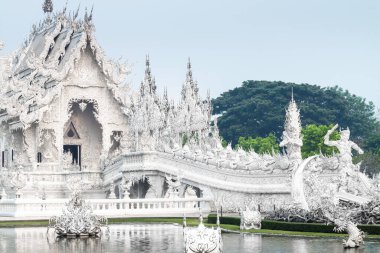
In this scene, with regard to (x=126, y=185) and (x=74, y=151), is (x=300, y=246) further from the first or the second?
(x=74, y=151)

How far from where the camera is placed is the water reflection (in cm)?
2172

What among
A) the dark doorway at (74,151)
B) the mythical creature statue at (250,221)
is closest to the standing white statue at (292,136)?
the mythical creature statue at (250,221)

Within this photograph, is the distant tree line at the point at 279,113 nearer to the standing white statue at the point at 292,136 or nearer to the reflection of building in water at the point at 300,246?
the standing white statue at the point at 292,136

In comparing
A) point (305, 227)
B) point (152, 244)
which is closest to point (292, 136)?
point (305, 227)

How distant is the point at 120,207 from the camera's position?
127 feet

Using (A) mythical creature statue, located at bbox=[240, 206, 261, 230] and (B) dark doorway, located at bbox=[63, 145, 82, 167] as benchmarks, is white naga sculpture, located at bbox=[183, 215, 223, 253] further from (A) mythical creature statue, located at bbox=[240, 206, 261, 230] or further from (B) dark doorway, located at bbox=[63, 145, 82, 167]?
(B) dark doorway, located at bbox=[63, 145, 82, 167]

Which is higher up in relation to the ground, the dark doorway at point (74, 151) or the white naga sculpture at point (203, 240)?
the dark doorway at point (74, 151)

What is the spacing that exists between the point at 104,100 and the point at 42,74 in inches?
145

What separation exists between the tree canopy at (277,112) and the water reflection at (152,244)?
163 feet

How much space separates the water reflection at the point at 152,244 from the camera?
71.3 ft

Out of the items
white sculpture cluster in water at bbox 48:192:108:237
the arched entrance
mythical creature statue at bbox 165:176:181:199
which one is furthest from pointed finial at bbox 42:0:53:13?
white sculpture cluster in water at bbox 48:192:108:237

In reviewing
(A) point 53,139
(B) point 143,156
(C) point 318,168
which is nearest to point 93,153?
(A) point 53,139

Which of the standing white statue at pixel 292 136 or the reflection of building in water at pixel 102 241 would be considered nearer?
the reflection of building in water at pixel 102 241

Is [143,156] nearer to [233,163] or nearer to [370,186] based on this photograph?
[233,163]
